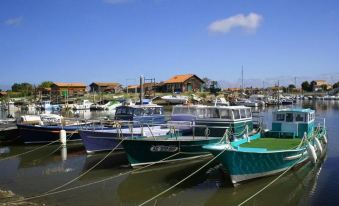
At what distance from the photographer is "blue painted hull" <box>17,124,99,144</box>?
24.8m

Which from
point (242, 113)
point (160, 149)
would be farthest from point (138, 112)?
point (160, 149)

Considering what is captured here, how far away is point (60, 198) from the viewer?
1343 cm

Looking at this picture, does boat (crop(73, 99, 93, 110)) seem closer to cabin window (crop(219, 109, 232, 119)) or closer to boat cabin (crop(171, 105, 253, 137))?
boat cabin (crop(171, 105, 253, 137))

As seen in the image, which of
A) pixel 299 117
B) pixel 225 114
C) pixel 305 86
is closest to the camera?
pixel 225 114

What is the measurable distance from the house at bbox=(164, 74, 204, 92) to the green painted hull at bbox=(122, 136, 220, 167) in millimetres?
81386

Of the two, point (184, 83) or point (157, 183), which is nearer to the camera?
point (157, 183)

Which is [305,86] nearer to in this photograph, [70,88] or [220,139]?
[70,88]

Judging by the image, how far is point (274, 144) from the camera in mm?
17531

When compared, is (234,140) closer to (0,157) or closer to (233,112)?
(233,112)

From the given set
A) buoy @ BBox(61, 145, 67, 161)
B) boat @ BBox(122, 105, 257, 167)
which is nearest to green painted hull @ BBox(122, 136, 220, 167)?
boat @ BBox(122, 105, 257, 167)

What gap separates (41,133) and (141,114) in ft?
23.0

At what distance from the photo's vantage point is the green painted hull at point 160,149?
17.1m

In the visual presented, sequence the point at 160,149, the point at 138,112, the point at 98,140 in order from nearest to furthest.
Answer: the point at 160,149, the point at 98,140, the point at 138,112

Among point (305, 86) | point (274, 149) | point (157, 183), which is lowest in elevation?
point (157, 183)
